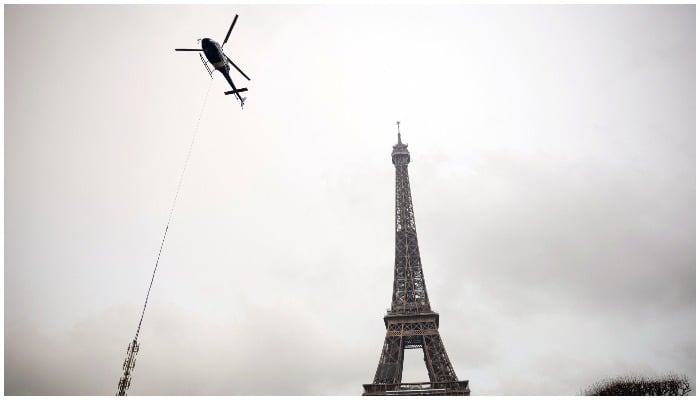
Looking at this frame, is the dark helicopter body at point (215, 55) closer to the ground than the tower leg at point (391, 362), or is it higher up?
higher up

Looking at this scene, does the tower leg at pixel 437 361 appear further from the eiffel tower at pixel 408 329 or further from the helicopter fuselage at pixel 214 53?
the helicopter fuselage at pixel 214 53

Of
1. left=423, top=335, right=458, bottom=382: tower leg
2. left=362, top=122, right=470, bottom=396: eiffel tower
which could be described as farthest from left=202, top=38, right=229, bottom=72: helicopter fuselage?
left=423, top=335, right=458, bottom=382: tower leg

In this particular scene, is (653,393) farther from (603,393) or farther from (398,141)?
(398,141)

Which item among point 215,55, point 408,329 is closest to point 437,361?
point 408,329

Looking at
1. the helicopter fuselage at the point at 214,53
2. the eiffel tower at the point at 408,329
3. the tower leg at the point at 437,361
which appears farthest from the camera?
the tower leg at the point at 437,361

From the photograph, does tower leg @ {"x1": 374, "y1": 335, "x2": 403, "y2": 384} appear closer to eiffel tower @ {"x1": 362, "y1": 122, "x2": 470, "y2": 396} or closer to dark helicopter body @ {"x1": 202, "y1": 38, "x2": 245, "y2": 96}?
eiffel tower @ {"x1": 362, "y1": 122, "x2": 470, "y2": 396}

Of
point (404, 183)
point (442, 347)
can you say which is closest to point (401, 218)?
point (404, 183)

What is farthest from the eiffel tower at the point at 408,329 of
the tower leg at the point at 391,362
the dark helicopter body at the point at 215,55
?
the dark helicopter body at the point at 215,55

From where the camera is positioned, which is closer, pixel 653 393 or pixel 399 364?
pixel 653 393

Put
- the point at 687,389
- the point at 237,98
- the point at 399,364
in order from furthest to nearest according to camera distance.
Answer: the point at 399,364 < the point at 687,389 < the point at 237,98
